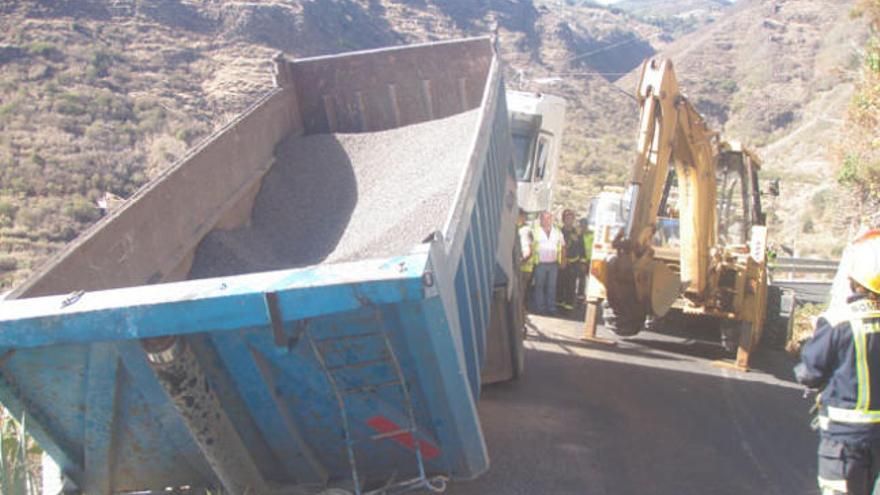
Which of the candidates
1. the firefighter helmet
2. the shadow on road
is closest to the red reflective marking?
the shadow on road

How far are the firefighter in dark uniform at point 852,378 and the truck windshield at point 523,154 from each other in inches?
387

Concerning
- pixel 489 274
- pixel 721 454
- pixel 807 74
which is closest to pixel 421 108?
pixel 489 274

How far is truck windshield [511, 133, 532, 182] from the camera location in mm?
13305

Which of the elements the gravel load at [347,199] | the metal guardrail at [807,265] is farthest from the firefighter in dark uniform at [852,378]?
the metal guardrail at [807,265]

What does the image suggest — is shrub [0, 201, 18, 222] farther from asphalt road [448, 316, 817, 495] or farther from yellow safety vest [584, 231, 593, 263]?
asphalt road [448, 316, 817, 495]

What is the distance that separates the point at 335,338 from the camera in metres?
3.43

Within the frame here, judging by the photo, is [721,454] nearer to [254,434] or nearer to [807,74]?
[254,434]

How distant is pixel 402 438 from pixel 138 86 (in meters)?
27.3

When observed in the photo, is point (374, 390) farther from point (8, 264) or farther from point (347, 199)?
point (8, 264)

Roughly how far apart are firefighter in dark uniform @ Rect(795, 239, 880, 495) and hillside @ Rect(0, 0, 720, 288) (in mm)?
13723

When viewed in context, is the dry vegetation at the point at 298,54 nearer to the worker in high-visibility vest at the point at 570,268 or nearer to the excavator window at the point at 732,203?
the excavator window at the point at 732,203

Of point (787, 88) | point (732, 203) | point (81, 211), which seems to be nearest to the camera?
point (732, 203)

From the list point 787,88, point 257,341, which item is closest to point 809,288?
point 257,341

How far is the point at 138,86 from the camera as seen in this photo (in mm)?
28000
